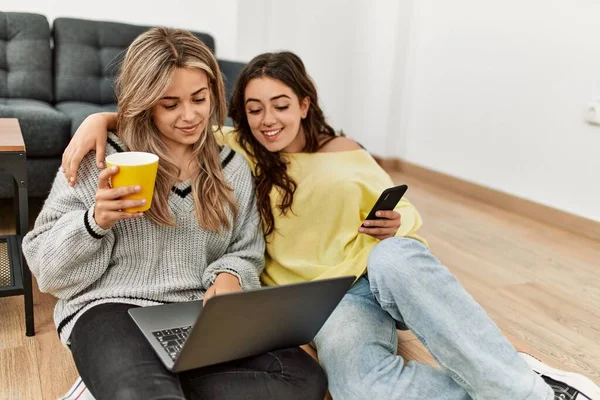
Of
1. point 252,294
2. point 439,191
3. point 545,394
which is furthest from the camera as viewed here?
point 439,191

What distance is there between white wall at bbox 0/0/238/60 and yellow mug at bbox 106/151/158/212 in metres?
2.32

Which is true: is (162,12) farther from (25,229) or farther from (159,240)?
(159,240)

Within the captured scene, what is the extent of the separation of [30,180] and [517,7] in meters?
2.38

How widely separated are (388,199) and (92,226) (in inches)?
24.6

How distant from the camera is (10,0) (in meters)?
2.90

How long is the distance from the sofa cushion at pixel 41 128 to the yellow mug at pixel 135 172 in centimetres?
140

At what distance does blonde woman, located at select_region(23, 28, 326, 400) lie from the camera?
110 centimetres

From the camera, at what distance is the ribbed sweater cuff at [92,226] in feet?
3.64

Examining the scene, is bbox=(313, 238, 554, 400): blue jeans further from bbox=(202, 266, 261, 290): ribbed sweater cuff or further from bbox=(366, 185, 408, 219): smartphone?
bbox=(202, 266, 261, 290): ribbed sweater cuff

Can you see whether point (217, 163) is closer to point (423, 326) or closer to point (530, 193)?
point (423, 326)

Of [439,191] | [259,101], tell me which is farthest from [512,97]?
[259,101]

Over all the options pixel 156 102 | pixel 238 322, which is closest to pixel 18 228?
pixel 156 102

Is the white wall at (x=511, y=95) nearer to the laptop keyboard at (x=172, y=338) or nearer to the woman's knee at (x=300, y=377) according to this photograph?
the woman's knee at (x=300, y=377)

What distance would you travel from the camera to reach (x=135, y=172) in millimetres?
996
